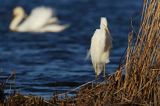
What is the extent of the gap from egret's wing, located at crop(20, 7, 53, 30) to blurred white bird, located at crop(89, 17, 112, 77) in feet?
41.4

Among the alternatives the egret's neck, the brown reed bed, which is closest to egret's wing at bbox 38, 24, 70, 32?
the egret's neck

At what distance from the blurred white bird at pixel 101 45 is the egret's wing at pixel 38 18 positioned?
41.4 feet

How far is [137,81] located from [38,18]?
47.7 feet

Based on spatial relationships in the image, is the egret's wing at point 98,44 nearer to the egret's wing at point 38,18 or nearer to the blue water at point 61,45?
the blue water at point 61,45

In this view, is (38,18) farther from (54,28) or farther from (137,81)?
(137,81)

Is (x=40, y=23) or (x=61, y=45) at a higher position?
(x=40, y=23)

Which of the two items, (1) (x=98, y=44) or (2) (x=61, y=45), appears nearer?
(1) (x=98, y=44)

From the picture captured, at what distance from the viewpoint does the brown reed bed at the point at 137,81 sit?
8.30 metres

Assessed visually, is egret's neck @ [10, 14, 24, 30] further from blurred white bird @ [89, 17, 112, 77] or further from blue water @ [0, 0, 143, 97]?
blurred white bird @ [89, 17, 112, 77]

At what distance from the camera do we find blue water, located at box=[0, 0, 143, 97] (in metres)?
12.2

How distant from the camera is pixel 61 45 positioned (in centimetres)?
1864


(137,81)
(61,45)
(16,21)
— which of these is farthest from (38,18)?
(137,81)

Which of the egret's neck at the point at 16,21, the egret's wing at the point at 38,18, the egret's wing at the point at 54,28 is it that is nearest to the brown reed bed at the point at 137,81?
the egret's wing at the point at 54,28

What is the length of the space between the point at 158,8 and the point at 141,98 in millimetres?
1008
